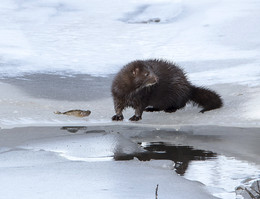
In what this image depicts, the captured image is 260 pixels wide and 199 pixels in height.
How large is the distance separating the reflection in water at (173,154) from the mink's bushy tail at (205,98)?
1.74 m

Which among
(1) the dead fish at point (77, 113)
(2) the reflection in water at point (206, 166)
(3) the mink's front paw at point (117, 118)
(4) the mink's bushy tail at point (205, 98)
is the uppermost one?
(4) the mink's bushy tail at point (205, 98)

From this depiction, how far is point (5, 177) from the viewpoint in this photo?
3.83 metres

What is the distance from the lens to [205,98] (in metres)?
6.71

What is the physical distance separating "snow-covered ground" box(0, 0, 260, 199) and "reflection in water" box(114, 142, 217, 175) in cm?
14

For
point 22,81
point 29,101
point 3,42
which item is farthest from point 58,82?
point 3,42

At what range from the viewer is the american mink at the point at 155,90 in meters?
6.44

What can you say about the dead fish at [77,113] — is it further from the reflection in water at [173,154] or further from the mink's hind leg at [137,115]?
the reflection in water at [173,154]

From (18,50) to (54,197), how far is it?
632 centimetres

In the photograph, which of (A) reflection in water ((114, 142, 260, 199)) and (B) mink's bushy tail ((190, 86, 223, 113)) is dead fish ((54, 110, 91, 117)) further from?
(A) reflection in water ((114, 142, 260, 199))

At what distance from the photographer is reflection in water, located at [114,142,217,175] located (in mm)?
4375

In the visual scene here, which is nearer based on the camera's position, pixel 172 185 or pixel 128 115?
pixel 172 185

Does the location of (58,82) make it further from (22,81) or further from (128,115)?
(128,115)

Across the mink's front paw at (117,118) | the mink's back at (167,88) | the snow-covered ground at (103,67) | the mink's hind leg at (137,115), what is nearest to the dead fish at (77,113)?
the snow-covered ground at (103,67)

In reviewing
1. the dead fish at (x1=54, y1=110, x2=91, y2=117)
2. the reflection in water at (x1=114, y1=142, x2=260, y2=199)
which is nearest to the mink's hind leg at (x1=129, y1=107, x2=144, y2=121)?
the dead fish at (x1=54, y1=110, x2=91, y2=117)
